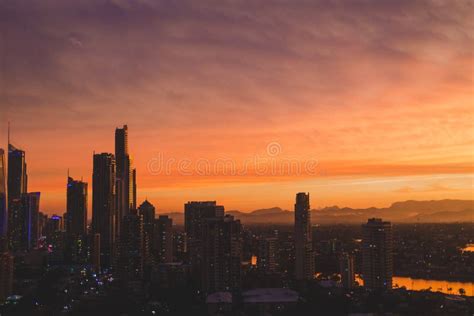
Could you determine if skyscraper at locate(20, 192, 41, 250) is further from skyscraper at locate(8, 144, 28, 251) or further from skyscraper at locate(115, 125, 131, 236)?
skyscraper at locate(115, 125, 131, 236)

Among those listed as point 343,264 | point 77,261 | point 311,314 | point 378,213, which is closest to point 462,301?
point 311,314

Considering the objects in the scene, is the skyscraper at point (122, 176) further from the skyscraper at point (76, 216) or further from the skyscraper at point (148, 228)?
the skyscraper at point (148, 228)

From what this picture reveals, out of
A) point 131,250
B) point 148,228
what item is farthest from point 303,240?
point 148,228

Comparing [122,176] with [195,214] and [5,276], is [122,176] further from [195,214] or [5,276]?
[5,276]

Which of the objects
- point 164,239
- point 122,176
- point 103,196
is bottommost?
point 164,239

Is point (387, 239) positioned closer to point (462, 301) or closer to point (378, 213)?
point (462, 301)

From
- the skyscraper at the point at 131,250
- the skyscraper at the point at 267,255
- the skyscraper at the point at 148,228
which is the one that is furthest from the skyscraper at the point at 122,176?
the skyscraper at the point at 267,255
